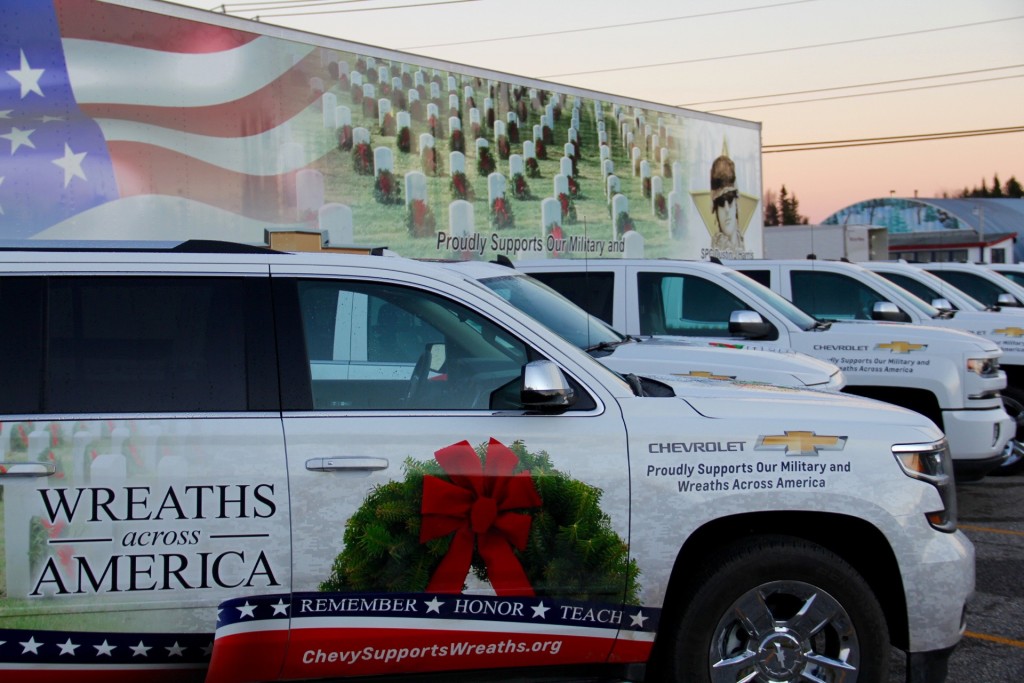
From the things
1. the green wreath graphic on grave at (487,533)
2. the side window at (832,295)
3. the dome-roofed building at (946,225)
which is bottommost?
the green wreath graphic on grave at (487,533)

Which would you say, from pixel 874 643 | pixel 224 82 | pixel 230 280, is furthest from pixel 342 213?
pixel 874 643

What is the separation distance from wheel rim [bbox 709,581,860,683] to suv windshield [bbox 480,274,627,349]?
126 inches

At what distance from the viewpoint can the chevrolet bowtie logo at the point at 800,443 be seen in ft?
12.5

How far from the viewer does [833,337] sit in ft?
28.7

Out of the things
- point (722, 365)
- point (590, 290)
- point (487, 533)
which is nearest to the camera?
point (487, 533)

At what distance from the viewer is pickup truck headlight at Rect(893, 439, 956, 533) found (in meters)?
3.90

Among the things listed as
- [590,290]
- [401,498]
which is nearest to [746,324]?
[590,290]

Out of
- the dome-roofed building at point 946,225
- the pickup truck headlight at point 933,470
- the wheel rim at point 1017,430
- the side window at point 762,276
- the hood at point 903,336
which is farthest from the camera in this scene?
the dome-roofed building at point 946,225

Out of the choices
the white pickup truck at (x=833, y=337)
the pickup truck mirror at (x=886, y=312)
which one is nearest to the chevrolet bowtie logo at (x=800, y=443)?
the white pickup truck at (x=833, y=337)

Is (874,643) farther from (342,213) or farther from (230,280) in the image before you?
(342,213)

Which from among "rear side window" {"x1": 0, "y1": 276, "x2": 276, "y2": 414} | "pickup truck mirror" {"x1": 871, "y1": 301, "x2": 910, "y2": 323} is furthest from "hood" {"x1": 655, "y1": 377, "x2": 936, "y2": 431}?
"pickup truck mirror" {"x1": 871, "y1": 301, "x2": 910, "y2": 323}

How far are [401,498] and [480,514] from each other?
0.28 m

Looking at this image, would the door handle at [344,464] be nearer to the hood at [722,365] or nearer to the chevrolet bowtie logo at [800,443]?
the chevrolet bowtie logo at [800,443]

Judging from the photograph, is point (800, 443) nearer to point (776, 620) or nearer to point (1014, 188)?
point (776, 620)
